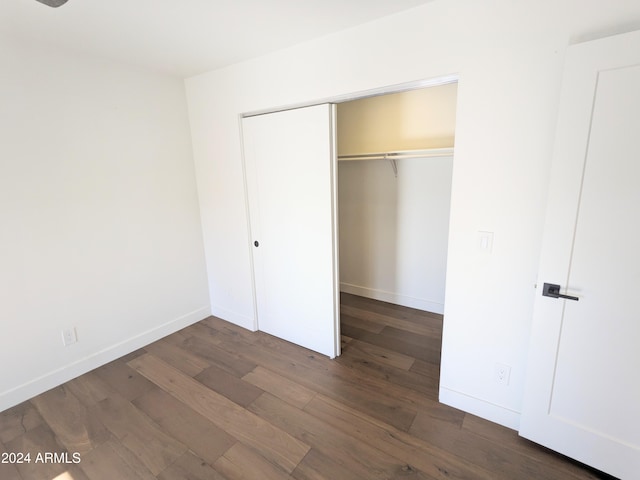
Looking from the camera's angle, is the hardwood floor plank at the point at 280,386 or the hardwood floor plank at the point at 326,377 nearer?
the hardwood floor plank at the point at 326,377

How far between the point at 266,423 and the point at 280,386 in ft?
1.18

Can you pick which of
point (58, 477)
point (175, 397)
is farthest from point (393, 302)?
point (58, 477)

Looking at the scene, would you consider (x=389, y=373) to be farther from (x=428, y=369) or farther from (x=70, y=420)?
(x=70, y=420)

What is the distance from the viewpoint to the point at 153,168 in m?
2.84

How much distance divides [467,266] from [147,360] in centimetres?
275

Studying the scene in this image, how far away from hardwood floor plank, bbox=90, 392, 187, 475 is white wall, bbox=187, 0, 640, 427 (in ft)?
5.85

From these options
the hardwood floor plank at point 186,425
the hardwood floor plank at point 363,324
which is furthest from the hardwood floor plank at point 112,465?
the hardwood floor plank at point 363,324

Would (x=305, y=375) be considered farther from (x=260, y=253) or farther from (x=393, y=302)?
(x=393, y=302)

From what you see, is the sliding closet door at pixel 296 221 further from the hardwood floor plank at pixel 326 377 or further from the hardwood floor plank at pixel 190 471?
the hardwood floor plank at pixel 190 471

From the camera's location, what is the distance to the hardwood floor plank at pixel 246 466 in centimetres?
164

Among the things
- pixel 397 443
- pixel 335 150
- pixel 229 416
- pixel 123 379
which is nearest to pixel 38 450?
pixel 123 379

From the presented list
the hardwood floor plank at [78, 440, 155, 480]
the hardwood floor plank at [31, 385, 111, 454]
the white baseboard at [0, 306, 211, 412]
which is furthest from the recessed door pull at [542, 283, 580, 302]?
the white baseboard at [0, 306, 211, 412]

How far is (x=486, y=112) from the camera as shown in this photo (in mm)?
1650

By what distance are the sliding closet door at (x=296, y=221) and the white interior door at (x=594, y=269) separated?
4.62 ft
